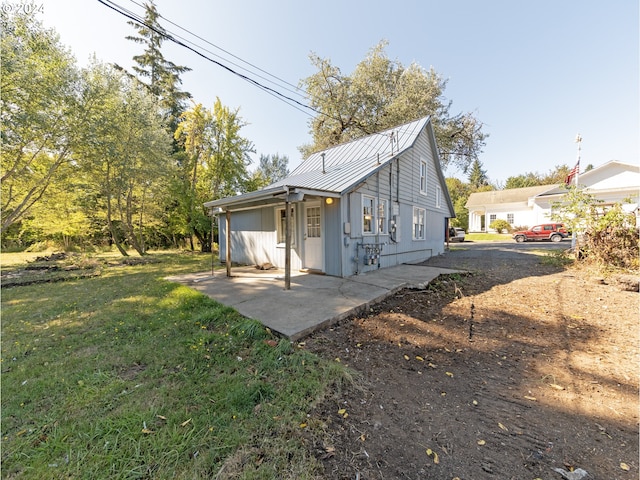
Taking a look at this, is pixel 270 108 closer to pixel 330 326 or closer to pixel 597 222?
pixel 330 326

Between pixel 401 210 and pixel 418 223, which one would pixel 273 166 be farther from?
pixel 401 210

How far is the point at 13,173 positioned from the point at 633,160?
39070 mm

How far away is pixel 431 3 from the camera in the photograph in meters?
9.94

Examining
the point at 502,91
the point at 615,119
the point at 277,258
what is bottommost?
the point at 277,258

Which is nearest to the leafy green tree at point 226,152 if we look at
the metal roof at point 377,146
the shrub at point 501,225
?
the metal roof at point 377,146

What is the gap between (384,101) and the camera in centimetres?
1817

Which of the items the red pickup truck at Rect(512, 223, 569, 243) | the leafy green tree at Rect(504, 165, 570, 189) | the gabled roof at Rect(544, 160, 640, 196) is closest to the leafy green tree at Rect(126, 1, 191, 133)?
the red pickup truck at Rect(512, 223, 569, 243)

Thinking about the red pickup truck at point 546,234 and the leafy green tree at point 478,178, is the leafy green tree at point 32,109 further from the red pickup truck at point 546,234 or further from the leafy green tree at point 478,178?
the leafy green tree at point 478,178

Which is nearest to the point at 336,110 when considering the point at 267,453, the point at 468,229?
the point at 267,453

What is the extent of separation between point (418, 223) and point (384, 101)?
11.7 meters

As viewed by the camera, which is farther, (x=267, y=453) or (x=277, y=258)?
(x=277, y=258)

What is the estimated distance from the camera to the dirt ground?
5.89ft

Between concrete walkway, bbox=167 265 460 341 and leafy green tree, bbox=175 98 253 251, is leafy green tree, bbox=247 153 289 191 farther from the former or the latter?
concrete walkway, bbox=167 265 460 341

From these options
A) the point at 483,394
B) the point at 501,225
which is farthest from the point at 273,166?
the point at 483,394
